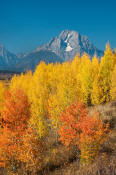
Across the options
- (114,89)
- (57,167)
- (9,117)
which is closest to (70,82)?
(114,89)

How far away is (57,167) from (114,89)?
21224mm

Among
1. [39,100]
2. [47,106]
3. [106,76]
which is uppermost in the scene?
[106,76]

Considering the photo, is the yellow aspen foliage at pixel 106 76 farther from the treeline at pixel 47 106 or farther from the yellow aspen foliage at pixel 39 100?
the yellow aspen foliage at pixel 39 100

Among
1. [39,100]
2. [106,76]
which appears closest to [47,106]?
[39,100]

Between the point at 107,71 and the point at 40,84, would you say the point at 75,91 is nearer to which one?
the point at 107,71

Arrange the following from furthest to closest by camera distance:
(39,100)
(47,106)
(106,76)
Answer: (106,76) → (39,100) → (47,106)

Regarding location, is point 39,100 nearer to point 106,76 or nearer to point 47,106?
point 47,106

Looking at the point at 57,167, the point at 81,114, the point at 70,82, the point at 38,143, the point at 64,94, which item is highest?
the point at 70,82

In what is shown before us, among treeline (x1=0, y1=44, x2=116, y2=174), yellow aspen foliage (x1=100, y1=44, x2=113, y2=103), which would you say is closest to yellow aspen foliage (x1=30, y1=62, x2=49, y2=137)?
treeline (x1=0, y1=44, x2=116, y2=174)

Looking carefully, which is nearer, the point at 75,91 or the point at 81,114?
the point at 81,114

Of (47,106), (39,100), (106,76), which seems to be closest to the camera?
(47,106)

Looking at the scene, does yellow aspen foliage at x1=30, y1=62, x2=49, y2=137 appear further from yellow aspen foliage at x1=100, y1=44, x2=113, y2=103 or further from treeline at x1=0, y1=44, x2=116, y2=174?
yellow aspen foliage at x1=100, y1=44, x2=113, y2=103

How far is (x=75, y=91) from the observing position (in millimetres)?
33719

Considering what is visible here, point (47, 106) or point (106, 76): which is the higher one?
point (106, 76)
